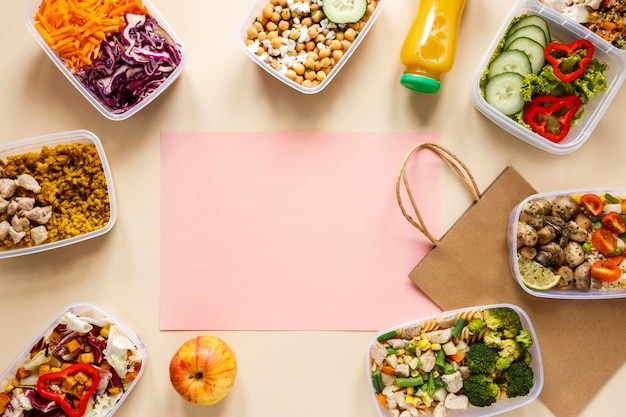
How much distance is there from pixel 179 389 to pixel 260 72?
952mm

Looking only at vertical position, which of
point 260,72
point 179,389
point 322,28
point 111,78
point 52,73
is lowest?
point 179,389

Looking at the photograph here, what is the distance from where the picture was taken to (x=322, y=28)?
5.12 ft

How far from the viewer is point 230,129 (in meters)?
1.65

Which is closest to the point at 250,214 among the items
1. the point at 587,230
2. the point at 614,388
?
the point at 587,230

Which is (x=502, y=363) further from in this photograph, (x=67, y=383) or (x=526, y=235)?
(x=67, y=383)

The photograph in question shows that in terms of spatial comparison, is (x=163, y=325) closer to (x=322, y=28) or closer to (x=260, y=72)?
(x=260, y=72)

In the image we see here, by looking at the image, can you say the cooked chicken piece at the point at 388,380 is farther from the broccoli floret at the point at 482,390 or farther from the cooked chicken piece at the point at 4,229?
the cooked chicken piece at the point at 4,229

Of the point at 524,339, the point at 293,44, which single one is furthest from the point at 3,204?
the point at 524,339

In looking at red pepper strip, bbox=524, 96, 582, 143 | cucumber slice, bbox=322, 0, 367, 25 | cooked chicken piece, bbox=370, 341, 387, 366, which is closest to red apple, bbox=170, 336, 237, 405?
cooked chicken piece, bbox=370, 341, 387, 366

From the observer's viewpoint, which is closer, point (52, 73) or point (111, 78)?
point (111, 78)

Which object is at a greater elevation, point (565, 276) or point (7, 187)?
point (565, 276)

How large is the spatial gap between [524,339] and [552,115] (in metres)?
0.65

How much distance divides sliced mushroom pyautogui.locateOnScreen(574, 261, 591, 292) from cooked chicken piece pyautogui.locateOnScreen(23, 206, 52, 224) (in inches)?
59.5

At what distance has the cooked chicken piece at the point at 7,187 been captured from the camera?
1.53 metres
